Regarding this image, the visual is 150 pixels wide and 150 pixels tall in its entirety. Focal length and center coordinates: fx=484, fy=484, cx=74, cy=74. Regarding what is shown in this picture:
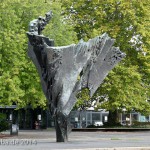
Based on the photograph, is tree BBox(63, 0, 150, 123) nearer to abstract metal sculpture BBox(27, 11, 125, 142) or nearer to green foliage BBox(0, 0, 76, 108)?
green foliage BBox(0, 0, 76, 108)

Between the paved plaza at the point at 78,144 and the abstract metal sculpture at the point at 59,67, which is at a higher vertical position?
the abstract metal sculpture at the point at 59,67

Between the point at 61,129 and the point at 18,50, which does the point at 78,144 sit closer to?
the point at 61,129

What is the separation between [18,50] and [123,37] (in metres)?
14.5

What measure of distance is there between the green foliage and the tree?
26.4 feet

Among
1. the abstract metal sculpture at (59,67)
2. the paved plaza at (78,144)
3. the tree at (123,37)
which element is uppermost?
the tree at (123,37)

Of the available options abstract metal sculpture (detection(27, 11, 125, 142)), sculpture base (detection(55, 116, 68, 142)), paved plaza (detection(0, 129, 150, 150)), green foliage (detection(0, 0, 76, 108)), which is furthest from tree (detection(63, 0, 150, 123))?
sculpture base (detection(55, 116, 68, 142))

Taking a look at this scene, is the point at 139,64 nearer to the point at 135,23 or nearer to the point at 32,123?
the point at 135,23

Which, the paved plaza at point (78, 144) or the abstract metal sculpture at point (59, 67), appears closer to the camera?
the paved plaza at point (78, 144)

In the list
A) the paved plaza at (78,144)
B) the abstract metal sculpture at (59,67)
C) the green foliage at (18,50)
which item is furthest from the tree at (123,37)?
the abstract metal sculpture at (59,67)

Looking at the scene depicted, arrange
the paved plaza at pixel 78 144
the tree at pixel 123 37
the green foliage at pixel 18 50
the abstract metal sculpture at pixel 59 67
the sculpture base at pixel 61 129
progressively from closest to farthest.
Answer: the paved plaza at pixel 78 144 < the abstract metal sculpture at pixel 59 67 < the sculpture base at pixel 61 129 < the green foliage at pixel 18 50 < the tree at pixel 123 37

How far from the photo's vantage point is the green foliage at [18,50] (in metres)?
31.5

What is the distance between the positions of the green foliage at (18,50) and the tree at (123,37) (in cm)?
804

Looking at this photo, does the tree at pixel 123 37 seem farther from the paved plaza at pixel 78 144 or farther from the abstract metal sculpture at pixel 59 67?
the abstract metal sculpture at pixel 59 67

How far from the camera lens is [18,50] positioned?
32406mm
